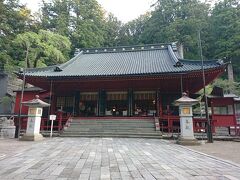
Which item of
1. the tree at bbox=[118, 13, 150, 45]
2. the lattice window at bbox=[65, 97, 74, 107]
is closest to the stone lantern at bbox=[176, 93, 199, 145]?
the lattice window at bbox=[65, 97, 74, 107]

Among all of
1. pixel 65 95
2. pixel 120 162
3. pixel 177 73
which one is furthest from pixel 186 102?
pixel 65 95

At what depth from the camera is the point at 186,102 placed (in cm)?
1173

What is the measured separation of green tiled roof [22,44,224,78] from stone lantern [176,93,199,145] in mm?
4548

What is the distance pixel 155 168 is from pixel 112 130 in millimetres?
9404

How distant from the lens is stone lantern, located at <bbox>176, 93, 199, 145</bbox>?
10.9 meters

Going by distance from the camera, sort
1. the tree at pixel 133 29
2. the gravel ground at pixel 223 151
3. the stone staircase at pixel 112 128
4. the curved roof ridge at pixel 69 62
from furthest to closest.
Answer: the tree at pixel 133 29 < the curved roof ridge at pixel 69 62 < the stone staircase at pixel 112 128 < the gravel ground at pixel 223 151

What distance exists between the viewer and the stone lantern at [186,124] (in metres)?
10.9

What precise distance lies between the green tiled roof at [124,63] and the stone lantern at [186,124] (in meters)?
4.55

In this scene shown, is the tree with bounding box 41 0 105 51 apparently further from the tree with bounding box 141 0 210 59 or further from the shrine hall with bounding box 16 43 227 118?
the shrine hall with bounding box 16 43 227 118

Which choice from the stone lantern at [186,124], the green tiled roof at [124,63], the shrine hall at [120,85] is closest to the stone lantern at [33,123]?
the shrine hall at [120,85]

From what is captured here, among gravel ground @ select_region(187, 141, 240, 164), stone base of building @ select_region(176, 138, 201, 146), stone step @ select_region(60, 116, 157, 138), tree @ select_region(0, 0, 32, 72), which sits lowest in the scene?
gravel ground @ select_region(187, 141, 240, 164)

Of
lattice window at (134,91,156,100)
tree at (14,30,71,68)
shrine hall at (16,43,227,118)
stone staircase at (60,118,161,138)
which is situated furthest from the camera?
tree at (14,30,71,68)

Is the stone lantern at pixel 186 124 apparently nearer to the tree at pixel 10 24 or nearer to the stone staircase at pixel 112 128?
the stone staircase at pixel 112 128

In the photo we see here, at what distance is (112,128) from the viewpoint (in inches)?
589
